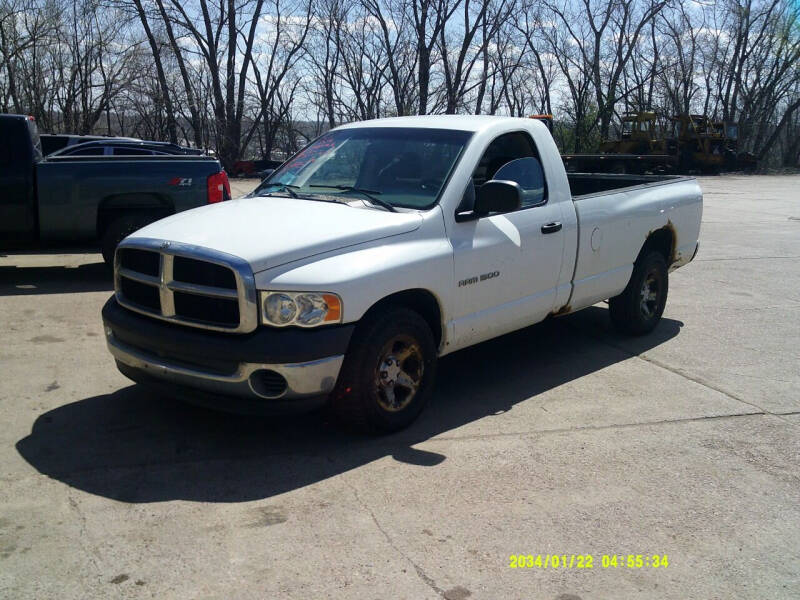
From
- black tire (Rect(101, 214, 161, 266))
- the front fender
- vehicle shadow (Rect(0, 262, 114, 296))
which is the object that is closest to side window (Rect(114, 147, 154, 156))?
vehicle shadow (Rect(0, 262, 114, 296))

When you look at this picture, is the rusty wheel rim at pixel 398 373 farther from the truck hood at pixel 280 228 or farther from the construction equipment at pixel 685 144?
the construction equipment at pixel 685 144

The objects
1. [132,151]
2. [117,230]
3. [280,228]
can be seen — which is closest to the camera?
[280,228]

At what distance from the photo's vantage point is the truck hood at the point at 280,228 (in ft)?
14.0

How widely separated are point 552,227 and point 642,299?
6.20 ft

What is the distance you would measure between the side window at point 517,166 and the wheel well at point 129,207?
4998 mm

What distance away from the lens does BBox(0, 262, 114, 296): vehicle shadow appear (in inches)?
346

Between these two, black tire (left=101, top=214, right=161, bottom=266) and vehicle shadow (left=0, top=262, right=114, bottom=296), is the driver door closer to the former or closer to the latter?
black tire (left=101, top=214, right=161, bottom=266)

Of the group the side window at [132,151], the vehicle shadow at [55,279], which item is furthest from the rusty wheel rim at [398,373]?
the side window at [132,151]

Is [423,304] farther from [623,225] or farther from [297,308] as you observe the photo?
[623,225]

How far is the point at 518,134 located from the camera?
5.77 m

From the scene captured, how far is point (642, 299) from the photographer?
280 inches

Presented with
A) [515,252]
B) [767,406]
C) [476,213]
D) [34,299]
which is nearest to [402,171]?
[476,213]

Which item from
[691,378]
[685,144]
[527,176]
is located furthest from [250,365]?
[685,144]

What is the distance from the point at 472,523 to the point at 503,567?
38 cm
